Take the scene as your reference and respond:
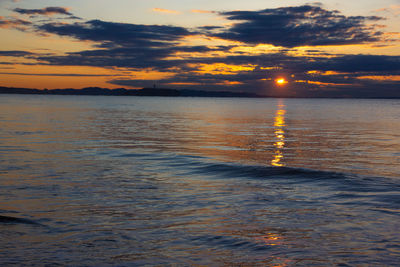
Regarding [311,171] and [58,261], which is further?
[311,171]

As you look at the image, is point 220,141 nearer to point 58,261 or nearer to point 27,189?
point 27,189

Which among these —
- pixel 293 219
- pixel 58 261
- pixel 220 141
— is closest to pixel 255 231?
pixel 293 219

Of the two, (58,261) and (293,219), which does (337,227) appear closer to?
(293,219)

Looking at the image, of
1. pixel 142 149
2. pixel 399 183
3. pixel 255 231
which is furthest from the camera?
pixel 142 149

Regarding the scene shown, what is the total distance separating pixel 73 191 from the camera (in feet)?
45.2

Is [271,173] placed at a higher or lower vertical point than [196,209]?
lower

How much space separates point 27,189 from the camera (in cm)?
1384

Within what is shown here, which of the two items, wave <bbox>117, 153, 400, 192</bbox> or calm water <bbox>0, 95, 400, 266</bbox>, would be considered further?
wave <bbox>117, 153, 400, 192</bbox>

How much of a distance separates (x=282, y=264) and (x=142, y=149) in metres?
19.5

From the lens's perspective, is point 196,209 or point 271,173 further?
point 271,173

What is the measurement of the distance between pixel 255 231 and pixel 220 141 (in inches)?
897

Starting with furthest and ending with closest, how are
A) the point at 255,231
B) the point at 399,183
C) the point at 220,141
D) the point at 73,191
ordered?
the point at 220,141, the point at 399,183, the point at 73,191, the point at 255,231

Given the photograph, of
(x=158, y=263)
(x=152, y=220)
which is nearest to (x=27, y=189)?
(x=152, y=220)

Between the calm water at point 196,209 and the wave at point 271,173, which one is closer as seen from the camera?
the calm water at point 196,209
